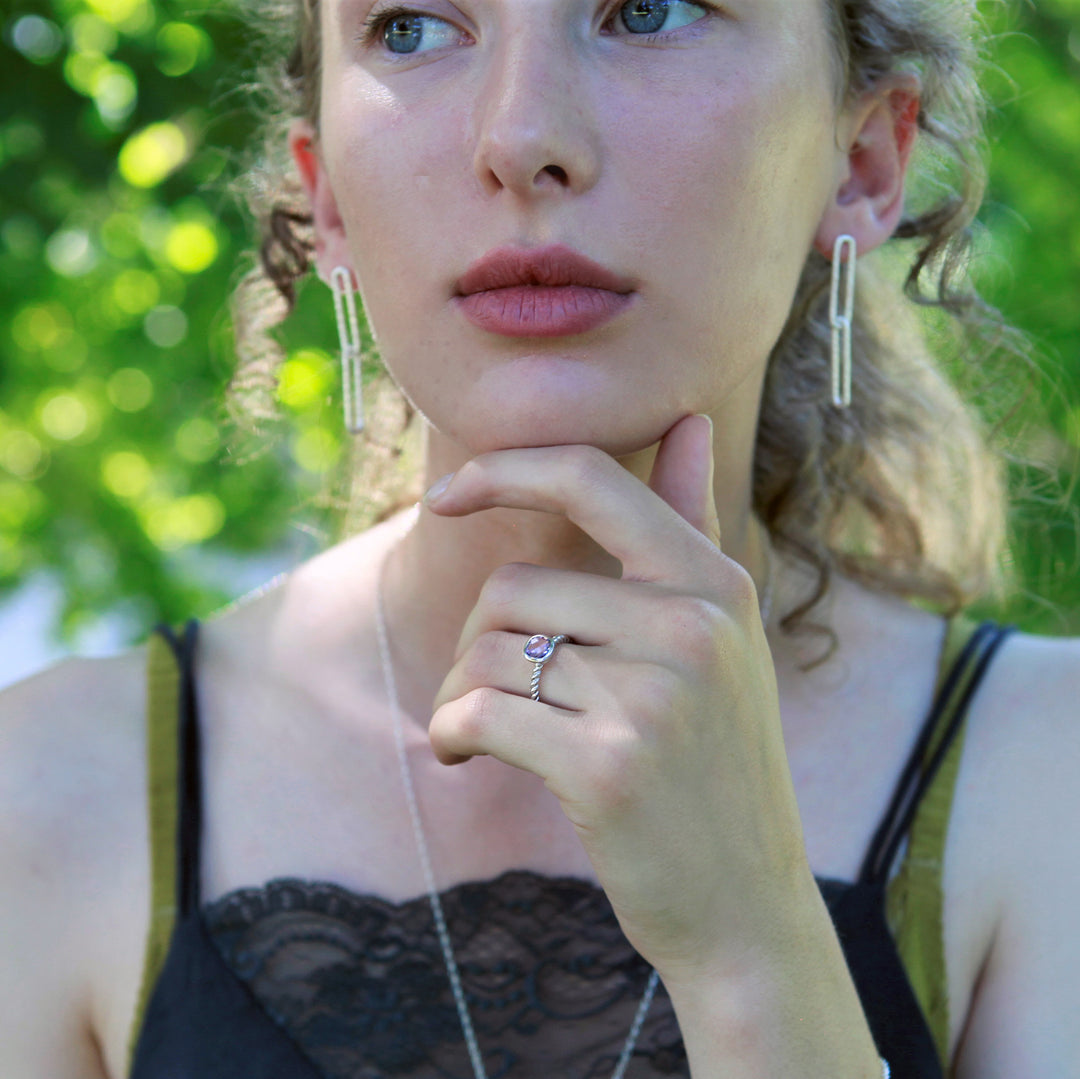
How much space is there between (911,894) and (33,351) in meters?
2.85

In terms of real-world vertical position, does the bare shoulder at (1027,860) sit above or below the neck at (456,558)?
below

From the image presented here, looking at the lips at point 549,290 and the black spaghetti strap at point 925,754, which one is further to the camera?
the black spaghetti strap at point 925,754

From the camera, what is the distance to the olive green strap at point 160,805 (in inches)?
76.4

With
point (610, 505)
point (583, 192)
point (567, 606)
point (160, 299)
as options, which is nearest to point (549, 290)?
point (583, 192)

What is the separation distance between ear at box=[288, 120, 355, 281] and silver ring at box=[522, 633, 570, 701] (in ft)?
2.45

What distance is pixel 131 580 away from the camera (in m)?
3.92

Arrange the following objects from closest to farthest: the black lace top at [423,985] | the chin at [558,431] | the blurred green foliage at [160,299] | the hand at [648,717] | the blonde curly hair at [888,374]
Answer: the hand at [648,717]
the chin at [558,431]
the black lace top at [423,985]
the blonde curly hair at [888,374]
the blurred green foliage at [160,299]

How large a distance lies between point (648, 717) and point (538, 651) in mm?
159

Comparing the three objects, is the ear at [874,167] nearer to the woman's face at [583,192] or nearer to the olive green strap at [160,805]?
the woman's face at [583,192]

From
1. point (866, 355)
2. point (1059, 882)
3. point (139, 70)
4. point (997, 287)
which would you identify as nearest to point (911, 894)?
point (1059, 882)

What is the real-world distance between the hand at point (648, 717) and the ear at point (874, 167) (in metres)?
0.64

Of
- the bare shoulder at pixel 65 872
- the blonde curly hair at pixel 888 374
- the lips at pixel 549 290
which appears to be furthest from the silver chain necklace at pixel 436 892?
the lips at pixel 549 290

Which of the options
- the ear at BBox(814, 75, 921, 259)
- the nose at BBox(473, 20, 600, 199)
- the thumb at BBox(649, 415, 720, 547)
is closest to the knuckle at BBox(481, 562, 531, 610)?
the thumb at BBox(649, 415, 720, 547)

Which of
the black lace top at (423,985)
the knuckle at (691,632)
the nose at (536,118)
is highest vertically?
the nose at (536,118)
